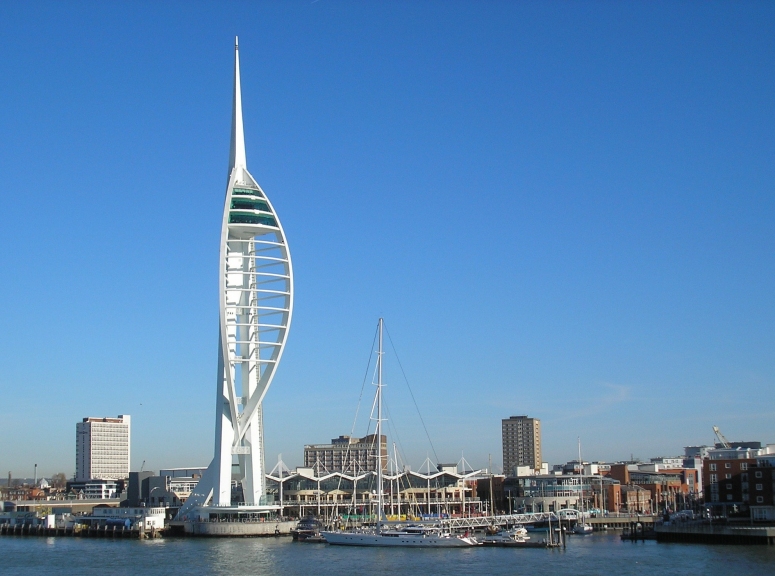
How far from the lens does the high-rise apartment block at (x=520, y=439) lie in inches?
7116

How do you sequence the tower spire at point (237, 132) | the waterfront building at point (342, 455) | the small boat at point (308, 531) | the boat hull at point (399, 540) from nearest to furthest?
the boat hull at point (399, 540)
the small boat at point (308, 531)
the tower spire at point (237, 132)
the waterfront building at point (342, 455)

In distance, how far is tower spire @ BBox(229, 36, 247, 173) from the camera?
3095 inches

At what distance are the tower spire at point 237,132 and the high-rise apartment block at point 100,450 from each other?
11539 centimetres

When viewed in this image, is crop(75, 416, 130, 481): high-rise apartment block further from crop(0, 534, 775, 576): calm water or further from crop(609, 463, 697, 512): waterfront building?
crop(0, 534, 775, 576): calm water

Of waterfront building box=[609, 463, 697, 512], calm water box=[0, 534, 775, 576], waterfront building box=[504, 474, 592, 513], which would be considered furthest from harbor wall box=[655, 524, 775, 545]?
waterfront building box=[609, 463, 697, 512]

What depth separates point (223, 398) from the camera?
72.8 meters

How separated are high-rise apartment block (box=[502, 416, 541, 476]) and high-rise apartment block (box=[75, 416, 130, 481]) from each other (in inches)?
2682

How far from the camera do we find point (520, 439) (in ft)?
598

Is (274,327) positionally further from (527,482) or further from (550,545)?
(527,482)

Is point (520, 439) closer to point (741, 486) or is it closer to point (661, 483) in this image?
point (661, 483)

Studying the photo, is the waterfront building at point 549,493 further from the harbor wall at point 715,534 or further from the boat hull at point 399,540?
the boat hull at point 399,540

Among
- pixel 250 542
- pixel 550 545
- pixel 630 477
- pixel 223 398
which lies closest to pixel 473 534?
pixel 550 545

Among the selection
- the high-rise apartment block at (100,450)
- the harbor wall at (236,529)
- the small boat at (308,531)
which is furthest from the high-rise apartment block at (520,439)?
the harbor wall at (236,529)

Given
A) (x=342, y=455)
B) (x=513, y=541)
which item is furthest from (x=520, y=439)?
(x=513, y=541)
